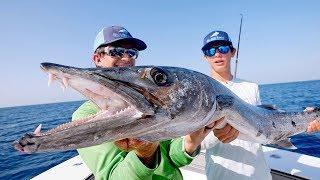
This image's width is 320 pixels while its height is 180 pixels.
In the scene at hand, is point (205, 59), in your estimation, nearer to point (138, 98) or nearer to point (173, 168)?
point (173, 168)

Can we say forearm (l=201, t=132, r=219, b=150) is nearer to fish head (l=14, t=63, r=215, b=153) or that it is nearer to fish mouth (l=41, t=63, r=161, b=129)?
fish head (l=14, t=63, r=215, b=153)

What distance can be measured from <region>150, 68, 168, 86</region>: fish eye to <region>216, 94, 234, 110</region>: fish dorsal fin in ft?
2.00

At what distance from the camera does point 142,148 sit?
6.68ft

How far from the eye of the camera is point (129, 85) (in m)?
1.88

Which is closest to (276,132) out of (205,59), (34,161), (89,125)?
(205,59)

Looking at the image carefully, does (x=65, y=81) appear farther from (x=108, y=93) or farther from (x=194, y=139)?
(x=194, y=139)

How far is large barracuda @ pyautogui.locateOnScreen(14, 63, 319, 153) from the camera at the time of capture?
1579 mm

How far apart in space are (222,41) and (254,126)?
5.29 feet

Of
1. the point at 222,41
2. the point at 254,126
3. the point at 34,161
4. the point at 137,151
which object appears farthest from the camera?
the point at 34,161

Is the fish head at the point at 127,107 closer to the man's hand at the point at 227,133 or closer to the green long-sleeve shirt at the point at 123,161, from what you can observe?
the green long-sleeve shirt at the point at 123,161

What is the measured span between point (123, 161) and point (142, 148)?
28 centimetres

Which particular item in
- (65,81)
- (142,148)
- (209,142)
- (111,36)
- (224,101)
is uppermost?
(111,36)

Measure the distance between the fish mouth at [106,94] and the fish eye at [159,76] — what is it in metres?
0.13

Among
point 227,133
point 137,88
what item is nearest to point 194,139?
point 227,133
